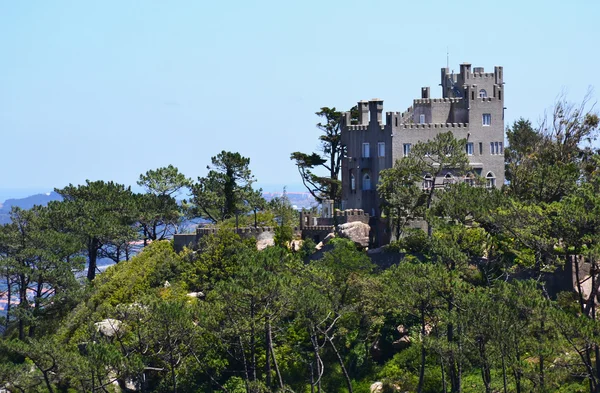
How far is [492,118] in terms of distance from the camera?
7394 centimetres

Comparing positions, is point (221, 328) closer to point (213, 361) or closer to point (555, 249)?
point (213, 361)

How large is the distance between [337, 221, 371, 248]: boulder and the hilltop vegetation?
7.19 ft

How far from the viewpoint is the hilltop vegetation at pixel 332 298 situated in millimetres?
48500

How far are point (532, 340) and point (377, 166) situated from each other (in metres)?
27.8

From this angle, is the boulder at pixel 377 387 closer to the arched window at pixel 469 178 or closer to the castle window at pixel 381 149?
the arched window at pixel 469 178

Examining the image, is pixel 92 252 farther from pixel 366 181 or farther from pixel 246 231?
pixel 366 181

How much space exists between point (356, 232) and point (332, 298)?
11793 mm

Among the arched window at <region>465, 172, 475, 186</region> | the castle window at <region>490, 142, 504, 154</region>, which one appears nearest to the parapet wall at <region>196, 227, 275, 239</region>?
the arched window at <region>465, 172, 475, 186</region>

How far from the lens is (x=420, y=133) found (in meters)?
72.2

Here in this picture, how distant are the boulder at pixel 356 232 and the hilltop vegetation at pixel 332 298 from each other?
2.19 meters

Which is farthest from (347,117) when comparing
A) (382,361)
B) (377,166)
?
(382,361)

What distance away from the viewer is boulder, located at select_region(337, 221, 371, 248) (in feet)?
226

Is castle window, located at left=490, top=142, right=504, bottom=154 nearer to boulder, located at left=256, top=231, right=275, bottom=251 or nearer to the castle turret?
the castle turret

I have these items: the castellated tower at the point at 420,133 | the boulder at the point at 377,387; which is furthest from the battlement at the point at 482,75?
the boulder at the point at 377,387
